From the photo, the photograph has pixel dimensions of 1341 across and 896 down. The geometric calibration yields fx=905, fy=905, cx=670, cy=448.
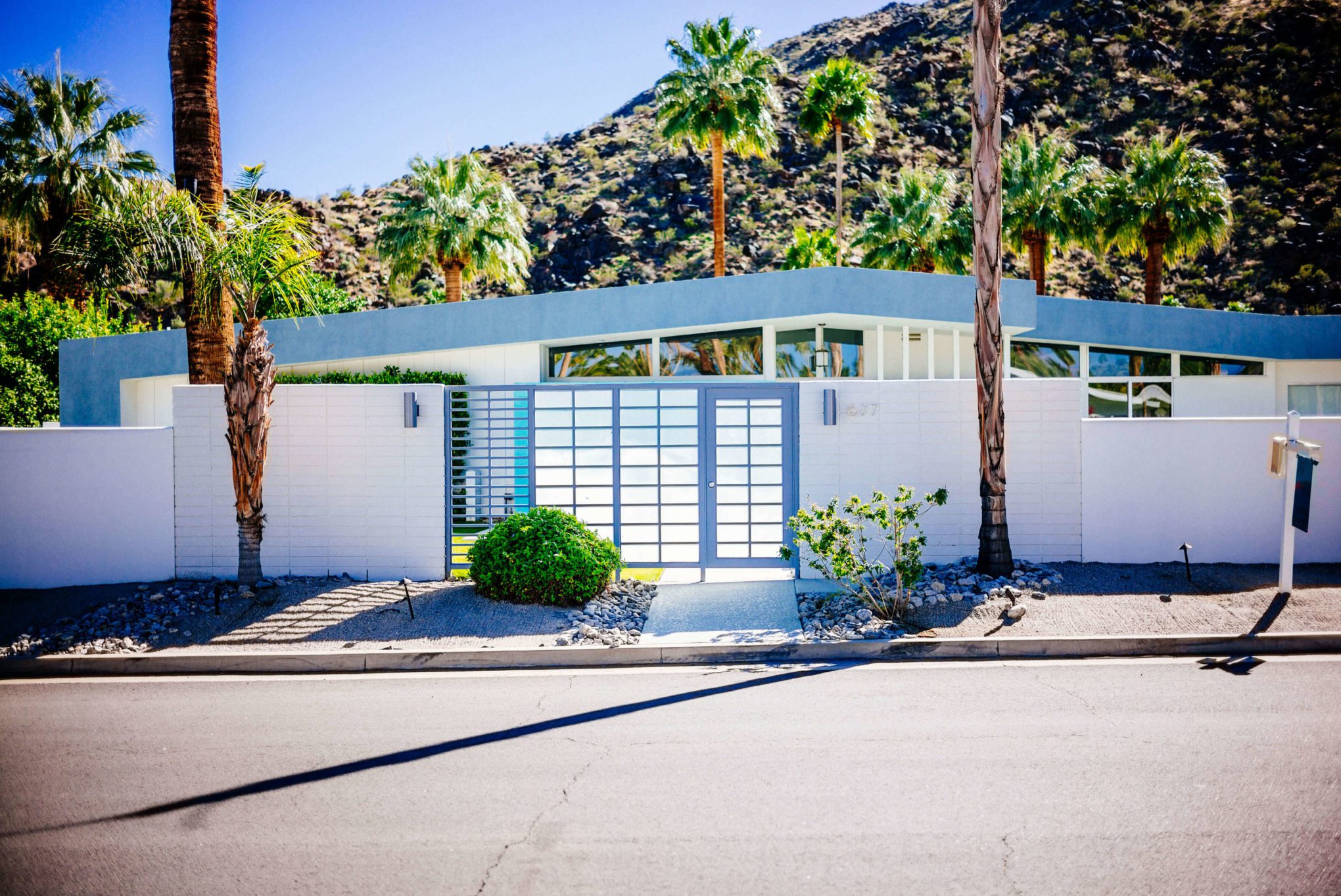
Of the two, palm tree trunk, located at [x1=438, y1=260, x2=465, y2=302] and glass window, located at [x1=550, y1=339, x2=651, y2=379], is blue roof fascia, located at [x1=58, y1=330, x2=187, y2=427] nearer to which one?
glass window, located at [x1=550, y1=339, x2=651, y2=379]

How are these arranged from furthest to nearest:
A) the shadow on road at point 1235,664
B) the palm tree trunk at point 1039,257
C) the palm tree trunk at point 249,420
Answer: the palm tree trunk at point 1039,257, the palm tree trunk at point 249,420, the shadow on road at point 1235,664

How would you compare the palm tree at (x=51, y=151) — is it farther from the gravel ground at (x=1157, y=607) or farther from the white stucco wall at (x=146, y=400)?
the gravel ground at (x=1157, y=607)

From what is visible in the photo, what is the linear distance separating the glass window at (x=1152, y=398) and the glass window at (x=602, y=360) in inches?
539

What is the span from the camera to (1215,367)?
2377 cm

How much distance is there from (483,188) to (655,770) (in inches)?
1030

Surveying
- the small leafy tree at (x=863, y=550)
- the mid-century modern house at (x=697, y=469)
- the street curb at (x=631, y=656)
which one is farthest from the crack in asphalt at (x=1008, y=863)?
the mid-century modern house at (x=697, y=469)

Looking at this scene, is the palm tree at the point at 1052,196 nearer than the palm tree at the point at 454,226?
No

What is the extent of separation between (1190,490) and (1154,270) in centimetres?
2171

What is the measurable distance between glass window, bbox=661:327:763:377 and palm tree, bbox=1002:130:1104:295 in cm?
1565

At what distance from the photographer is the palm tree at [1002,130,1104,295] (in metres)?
29.6

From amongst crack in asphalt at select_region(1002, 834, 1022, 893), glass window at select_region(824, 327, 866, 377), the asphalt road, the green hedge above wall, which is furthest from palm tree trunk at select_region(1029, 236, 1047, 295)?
crack in asphalt at select_region(1002, 834, 1022, 893)

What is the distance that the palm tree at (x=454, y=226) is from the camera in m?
27.8

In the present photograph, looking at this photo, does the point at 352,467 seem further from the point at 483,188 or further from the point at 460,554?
the point at 483,188

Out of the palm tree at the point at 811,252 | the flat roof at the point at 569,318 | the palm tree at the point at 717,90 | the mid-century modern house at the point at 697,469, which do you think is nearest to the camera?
the mid-century modern house at the point at 697,469
